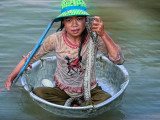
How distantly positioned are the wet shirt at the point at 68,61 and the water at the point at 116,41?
1.16 feet

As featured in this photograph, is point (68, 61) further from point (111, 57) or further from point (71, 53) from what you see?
point (111, 57)

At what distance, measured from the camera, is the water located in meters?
2.83

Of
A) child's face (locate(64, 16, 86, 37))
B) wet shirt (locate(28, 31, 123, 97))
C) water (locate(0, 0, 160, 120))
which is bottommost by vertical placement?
water (locate(0, 0, 160, 120))

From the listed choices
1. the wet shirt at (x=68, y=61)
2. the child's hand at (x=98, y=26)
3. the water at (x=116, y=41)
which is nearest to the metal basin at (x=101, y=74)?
the water at (x=116, y=41)

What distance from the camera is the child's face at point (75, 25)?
2336 mm

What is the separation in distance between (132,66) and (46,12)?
11.3ft

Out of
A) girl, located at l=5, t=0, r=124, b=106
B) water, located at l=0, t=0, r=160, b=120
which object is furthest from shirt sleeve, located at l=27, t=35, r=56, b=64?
water, located at l=0, t=0, r=160, b=120

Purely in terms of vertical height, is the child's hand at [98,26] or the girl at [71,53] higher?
the child's hand at [98,26]

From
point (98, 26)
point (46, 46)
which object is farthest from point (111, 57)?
point (46, 46)

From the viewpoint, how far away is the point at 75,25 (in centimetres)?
233

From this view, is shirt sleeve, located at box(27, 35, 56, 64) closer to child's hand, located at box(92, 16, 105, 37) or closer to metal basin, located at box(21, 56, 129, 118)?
metal basin, located at box(21, 56, 129, 118)

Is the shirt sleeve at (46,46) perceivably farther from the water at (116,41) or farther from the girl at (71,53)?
the water at (116,41)

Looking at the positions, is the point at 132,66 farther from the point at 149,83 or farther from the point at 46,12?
the point at 46,12

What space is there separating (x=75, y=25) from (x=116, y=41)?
8.03 ft
